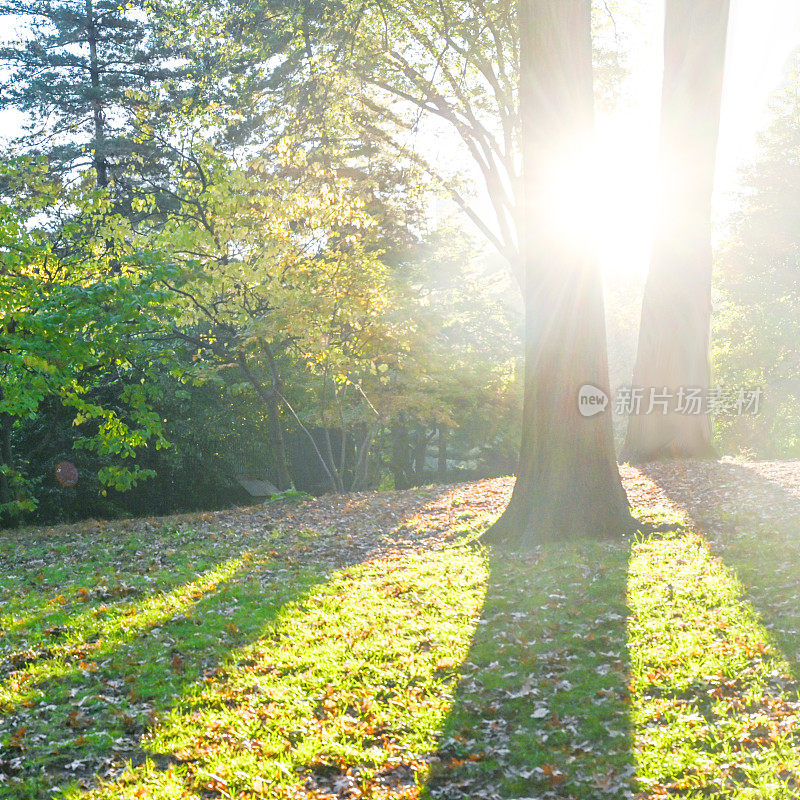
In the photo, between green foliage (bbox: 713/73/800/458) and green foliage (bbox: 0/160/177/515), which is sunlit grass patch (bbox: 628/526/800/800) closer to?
green foliage (bbox: 0/160/177/515)

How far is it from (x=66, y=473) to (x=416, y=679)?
16478 millimetres

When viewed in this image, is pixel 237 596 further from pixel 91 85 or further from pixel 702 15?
pixel 91 85

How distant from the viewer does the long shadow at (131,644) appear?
15.1ft

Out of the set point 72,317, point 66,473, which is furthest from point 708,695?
point 66,473

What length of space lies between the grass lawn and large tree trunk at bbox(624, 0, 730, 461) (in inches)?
223

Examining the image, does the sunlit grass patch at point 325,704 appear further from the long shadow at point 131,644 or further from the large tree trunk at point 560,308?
the large tree trunk at point 560,308

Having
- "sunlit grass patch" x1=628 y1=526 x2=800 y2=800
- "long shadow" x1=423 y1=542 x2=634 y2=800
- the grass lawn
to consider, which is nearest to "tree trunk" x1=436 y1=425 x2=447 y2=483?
the grass lawn

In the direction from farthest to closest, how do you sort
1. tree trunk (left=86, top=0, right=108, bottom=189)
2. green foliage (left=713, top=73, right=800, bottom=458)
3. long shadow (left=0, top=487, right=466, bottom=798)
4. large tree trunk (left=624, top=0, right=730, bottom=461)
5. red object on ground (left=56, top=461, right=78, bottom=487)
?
green foliage (left=713, top=73, right=800, bottom=458) < tree trunk (left=86, top=0, right=108, bottom=189) < red object on ground (left=56, top=461, right=78, bottom=487) < large tree trunk (left=624, top=0, right=730, bottom=461) < long shadow (left=0, top=487, right=466, bottom=798)

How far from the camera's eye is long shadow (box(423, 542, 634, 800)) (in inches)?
169

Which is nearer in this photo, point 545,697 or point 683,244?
point 545,697

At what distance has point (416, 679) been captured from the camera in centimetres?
562
